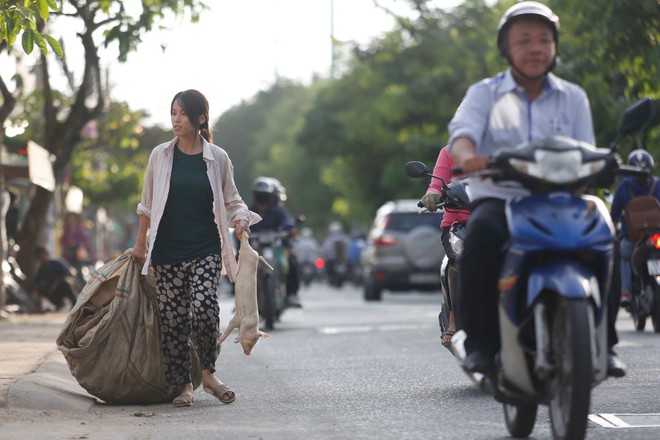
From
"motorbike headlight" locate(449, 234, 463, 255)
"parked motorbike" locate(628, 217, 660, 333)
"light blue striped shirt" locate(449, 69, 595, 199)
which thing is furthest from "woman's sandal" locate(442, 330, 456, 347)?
"parked motorbike" locate(628, 217, 660, 333)

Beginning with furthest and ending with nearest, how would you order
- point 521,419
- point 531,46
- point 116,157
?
point 116,157, point 521,419, point 531,46

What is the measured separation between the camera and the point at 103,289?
9805 mm

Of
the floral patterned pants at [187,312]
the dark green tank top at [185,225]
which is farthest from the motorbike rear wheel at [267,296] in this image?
the dark green tank top at [185,225]

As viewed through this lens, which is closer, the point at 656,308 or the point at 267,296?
the point at 656,308

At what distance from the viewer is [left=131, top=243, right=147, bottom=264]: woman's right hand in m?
9.62

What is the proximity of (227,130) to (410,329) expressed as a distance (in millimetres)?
120357

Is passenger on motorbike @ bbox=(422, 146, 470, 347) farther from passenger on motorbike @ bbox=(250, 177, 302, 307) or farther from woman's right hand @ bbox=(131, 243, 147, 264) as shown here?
passenger on motorbike @ bbox=(250, 177, 302, 307)

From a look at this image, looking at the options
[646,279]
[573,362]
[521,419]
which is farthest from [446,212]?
[646,279]

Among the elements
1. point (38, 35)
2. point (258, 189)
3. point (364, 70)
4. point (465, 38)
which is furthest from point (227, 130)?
point (38, 35)

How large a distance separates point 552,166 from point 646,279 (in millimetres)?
9884

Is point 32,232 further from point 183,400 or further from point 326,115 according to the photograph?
point 326,115

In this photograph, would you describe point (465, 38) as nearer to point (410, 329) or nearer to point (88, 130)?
point (88, 130)

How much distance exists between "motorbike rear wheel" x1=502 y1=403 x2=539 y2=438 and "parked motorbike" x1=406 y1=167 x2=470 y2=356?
197cm

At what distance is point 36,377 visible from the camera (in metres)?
10.2
